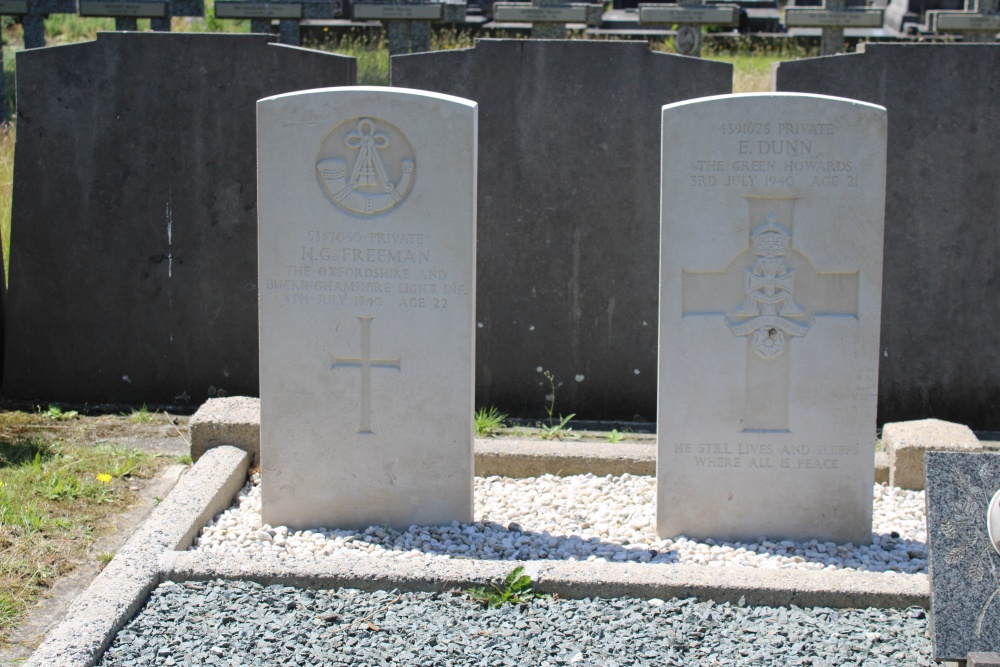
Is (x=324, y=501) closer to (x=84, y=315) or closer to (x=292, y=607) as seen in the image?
(x=292, y=607)

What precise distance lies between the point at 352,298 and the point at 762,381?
1551mm

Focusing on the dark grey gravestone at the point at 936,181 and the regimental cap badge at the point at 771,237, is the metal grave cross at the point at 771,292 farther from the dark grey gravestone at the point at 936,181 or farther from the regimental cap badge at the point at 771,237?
the dark grey gravestone at the point at 936,181

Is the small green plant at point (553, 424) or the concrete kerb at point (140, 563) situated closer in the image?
the concrete kerb at point (140, 563)

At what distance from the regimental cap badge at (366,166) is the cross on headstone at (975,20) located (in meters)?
9.17

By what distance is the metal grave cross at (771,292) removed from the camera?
4.32m

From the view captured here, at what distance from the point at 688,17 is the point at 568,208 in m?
6.68

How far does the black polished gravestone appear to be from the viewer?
6301 millimetres

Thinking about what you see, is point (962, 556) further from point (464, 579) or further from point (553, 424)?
point (553, 424)

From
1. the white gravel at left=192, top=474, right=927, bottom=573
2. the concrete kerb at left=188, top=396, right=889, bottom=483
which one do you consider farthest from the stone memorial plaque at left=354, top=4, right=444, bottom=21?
the white gravel at left=192, top=474, right=927, bottom=573

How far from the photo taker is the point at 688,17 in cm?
1216

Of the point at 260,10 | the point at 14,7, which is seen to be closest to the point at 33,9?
the point at 14,7

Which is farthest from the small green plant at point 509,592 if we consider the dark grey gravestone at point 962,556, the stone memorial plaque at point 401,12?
the stone memorial plaque at point 401,12

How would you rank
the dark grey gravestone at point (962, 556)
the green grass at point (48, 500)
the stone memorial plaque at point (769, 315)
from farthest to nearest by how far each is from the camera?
1. the stone memorial plaque at point (769, 315)
2. the green grass at point (48, 500)
3. the dark grey gravestone at point (962, 556)

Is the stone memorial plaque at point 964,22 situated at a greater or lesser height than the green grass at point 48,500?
greater
